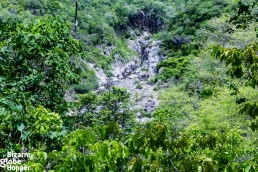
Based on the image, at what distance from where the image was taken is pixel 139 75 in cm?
4691

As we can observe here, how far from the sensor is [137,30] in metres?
70.1

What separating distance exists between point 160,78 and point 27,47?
36921mm

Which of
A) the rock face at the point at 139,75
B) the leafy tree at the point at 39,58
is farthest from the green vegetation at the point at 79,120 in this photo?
the rock face at the point at 139,75

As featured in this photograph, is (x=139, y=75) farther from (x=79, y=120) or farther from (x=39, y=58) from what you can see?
(x=39, y=58)

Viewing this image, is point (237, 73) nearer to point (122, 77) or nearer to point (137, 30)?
point (122, 77)

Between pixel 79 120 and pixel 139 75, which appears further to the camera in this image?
pixel 139 75

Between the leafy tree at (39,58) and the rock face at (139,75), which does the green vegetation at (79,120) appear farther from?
the rock face at (139,75)

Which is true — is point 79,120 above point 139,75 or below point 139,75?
above

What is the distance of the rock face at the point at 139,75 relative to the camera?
36438mm

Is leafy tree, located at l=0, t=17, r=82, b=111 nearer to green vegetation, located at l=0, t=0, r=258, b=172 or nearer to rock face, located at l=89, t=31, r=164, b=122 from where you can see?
green vegetation, located at l=0, t=0, r=258, b=172

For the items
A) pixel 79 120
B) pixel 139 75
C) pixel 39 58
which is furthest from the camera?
pixel 139 75

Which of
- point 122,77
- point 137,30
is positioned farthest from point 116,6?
point 122,77

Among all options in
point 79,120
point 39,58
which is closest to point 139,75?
point 79,120

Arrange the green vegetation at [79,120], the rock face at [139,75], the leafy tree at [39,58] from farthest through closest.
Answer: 1. the rock face at [139,75]
2. the leafy tree at [39,58]
3. the green vegetation at [79,120]
